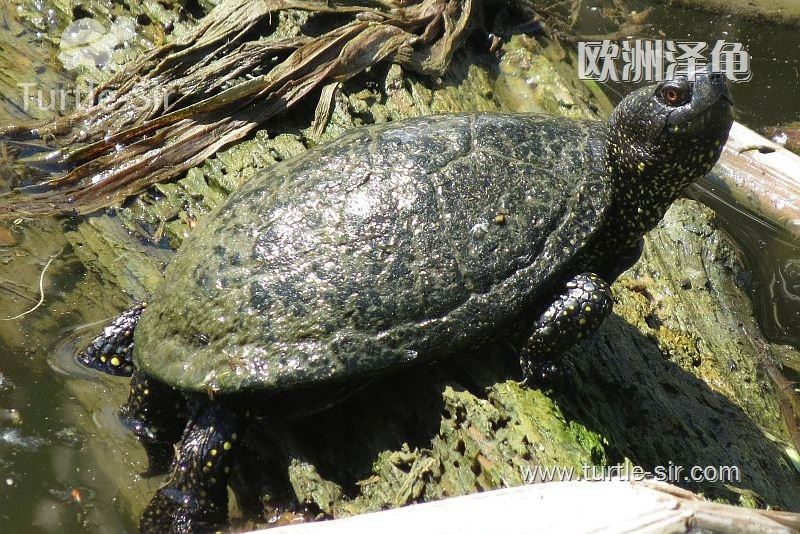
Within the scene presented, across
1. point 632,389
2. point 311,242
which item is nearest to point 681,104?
point 632,389

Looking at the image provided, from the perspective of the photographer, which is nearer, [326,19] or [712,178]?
[326,19]

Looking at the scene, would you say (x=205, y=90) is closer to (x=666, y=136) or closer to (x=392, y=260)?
(x=392, y=260)

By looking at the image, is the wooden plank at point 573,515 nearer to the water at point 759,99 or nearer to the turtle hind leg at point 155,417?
the turtle hind leg at point 155,417

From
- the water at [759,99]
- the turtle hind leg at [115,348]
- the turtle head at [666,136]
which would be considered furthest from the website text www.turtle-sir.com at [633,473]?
the turtle hind leg at [115,348]

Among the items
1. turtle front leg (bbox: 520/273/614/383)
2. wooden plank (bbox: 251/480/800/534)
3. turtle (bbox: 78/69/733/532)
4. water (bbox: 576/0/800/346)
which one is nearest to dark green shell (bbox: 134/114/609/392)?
turtle (bbox: 78/69/733/532)

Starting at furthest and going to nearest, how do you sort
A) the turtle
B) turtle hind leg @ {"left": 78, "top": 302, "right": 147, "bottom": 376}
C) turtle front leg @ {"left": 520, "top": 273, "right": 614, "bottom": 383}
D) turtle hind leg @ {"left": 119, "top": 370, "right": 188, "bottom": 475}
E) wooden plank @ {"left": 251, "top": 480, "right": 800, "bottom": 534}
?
1. turtle hind leg @ {"left": 78, "top": 302, "right": 147, "bottom": 376}
2. turtle hind leg @ {"left": 119, "top": 370, "right": 188, "bottom": 475}
3. turtle front leg @ {"left": 520, "top": 273, "right": 614, "bottom": 383}
4. the turtle
5. wooden plank @ {"left": 251, "top": 480, "right": 800, "bottom": 534}

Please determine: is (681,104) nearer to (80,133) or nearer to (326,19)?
(326,19)

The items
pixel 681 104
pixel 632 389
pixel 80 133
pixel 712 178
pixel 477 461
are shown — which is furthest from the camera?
pixel 712 178

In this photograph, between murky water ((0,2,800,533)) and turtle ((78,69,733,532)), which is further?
murky water ((0,2,800,533))

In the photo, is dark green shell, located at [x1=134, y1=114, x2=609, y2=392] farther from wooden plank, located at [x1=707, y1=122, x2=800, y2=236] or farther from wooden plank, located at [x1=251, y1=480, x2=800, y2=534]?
wooden plank, located at [x1=707, y1=122, x2=800, y2=236]
